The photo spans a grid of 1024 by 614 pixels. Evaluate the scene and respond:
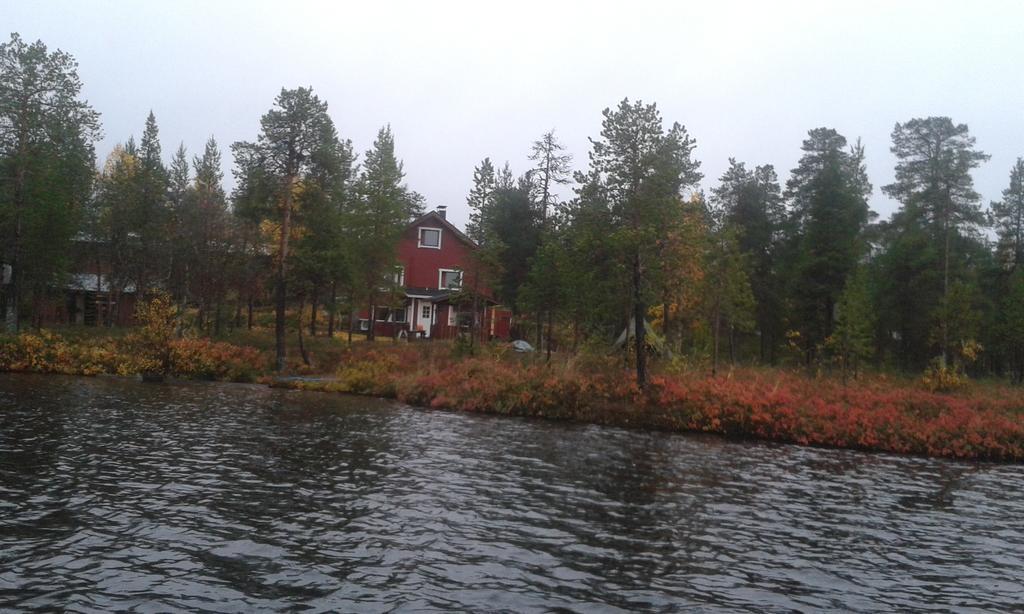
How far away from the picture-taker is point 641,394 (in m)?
28.1

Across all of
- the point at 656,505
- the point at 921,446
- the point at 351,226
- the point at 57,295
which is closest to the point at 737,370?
the point at 921,446

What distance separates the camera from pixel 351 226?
162 ft

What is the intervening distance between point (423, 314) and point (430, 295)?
1.85 m

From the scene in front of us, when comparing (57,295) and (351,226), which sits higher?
(351,226)

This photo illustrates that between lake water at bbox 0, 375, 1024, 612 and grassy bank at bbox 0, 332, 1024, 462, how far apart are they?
3.51 meters

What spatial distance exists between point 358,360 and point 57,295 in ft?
94.9

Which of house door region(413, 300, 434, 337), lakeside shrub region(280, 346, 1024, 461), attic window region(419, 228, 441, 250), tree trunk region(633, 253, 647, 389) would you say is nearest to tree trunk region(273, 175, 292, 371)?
lakeside shrub region(280, 346, 1024, 461)

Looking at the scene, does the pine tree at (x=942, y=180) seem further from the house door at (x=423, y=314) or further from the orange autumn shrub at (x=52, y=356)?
the orange autumn shrub at (x=52, y=356)

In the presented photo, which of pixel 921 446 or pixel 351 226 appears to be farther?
pixel 351 226

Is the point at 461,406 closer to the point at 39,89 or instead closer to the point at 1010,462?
the point at 1010,462

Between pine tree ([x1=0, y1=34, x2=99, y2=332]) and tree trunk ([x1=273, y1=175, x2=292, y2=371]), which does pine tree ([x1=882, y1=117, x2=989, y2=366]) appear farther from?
pine tree ([x1=0, y1=34, x2=99, y2=332])

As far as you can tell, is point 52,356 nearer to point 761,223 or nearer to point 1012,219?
point 761,223

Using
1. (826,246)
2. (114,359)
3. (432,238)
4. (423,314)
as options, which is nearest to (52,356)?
(114,359)

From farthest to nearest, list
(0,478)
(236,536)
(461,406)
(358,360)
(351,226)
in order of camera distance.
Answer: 1. (351,226)
2. (358,360)
3. (461,406)
4. (0,478)
5. (236,536)
